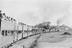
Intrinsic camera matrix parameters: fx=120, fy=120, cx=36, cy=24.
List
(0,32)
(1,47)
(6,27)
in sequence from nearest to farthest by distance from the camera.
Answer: (0,32) → (1,47) → (6,27)

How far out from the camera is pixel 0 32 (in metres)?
7.52

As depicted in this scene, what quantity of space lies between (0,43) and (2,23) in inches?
53.9

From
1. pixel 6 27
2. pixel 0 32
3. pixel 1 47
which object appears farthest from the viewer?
pixel 6 27

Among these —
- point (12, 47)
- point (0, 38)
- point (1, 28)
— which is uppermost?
point (1, 28)

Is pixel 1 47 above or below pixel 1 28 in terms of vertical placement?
below

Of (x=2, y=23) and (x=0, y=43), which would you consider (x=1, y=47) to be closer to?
(x=0, y=43)

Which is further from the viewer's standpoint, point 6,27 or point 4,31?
point 6,27


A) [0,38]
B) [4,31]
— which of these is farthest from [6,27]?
[0,38]

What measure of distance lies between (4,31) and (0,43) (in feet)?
2.82

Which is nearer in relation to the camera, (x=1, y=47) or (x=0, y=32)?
(x=0, y=32)

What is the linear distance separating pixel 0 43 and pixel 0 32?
0.90 metres

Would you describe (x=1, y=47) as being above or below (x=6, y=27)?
below

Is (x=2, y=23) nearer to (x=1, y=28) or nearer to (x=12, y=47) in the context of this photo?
(x=1, y=28)

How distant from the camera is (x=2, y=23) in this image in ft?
27.2
